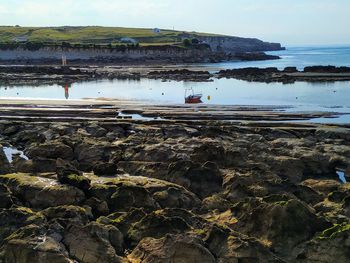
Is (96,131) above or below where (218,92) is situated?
above

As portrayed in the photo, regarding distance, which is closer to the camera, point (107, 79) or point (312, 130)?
point (312, 130)

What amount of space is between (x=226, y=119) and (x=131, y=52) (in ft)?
347

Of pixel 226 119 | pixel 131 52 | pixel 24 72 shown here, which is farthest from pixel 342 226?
pixel 131 52

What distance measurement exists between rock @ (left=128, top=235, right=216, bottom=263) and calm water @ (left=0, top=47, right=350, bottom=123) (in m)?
Answer: 44.6

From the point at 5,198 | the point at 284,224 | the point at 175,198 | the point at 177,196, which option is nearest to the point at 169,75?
the point at 177,196

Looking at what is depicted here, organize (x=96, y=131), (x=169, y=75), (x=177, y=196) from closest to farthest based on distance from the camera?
(x=177, y=196) → (x=96, y=131) → (x=169, y=75)

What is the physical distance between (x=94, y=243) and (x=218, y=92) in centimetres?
6375

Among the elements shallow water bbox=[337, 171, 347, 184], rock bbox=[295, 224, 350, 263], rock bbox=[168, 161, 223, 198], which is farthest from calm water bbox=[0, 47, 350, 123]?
rock bbox=[295, 224, 350, 263]

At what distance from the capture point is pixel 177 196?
2133 cm

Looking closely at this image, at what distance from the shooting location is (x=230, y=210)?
1959 cm

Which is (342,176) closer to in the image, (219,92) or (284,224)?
(284,224)

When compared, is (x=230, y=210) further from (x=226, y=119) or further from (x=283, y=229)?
(x=226, y=119)

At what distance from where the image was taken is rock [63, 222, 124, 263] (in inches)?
605

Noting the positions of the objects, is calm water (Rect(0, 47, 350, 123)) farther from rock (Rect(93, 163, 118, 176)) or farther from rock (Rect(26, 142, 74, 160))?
rock (Rect(93, 163, 118, 176))
